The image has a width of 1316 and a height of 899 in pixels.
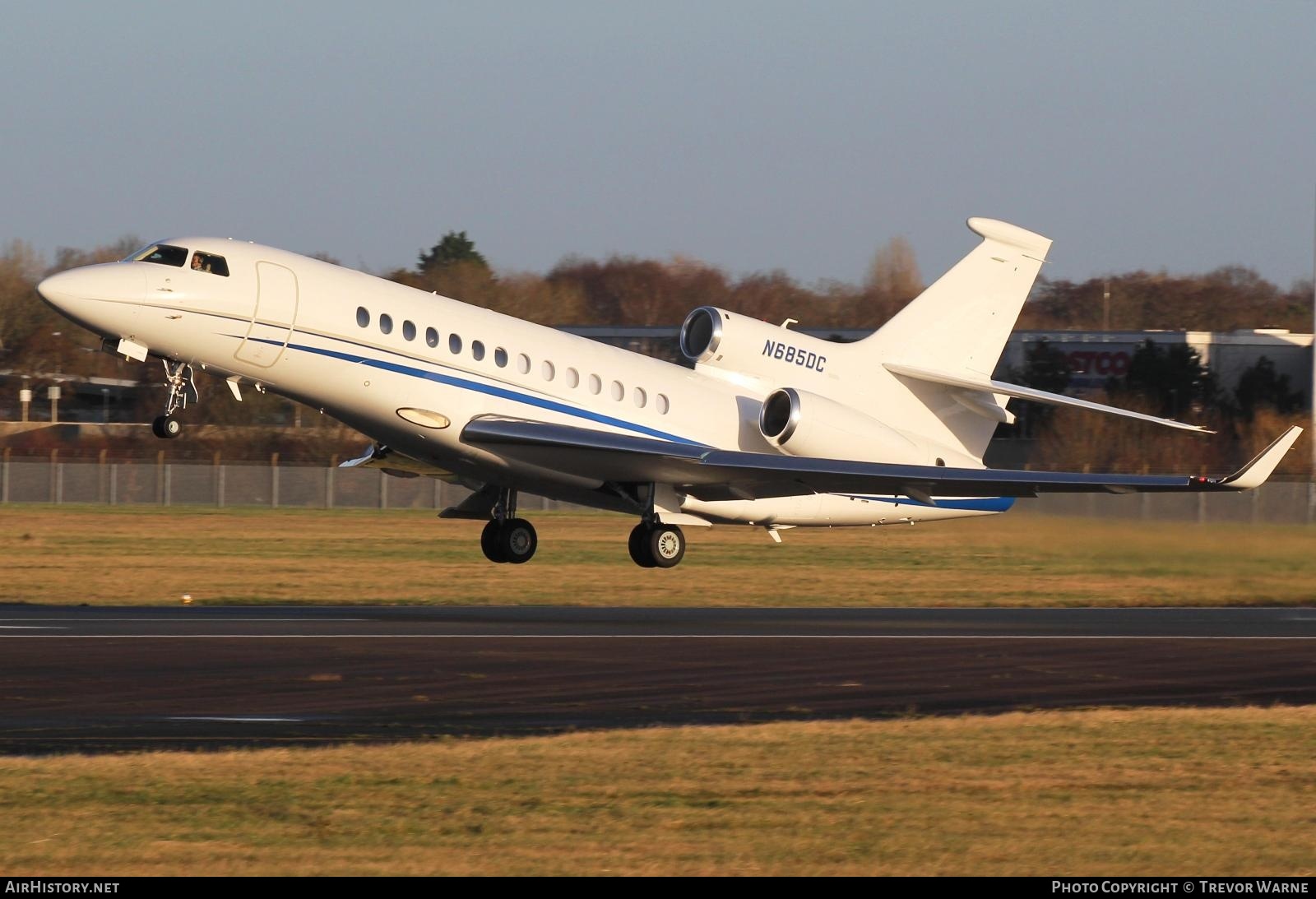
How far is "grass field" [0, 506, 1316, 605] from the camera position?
24250mm

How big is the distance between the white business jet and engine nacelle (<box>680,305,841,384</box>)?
0.03 meters

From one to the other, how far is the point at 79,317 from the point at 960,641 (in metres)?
11.2

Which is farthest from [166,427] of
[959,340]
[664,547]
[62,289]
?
[959,340]

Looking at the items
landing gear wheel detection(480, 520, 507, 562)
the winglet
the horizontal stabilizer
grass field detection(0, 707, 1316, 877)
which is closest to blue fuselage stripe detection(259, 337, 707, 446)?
landing gear wheel detection(480, 520, 507, 562)

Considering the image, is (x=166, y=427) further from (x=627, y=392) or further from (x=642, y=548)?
(x=642, y=548)

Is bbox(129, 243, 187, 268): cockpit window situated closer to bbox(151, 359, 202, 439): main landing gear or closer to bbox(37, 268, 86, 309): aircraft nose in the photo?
bbox(37, 268, 86, 309): aircraft nose

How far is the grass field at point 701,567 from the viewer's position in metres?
24.2

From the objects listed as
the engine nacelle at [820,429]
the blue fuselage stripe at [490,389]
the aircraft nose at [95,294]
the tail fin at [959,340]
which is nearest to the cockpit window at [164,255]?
the aircraft nose at [95,294]

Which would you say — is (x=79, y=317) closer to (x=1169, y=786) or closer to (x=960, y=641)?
(x=960, y=641)

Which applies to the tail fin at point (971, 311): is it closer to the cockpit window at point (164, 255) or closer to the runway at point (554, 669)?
the runway at point (554, 669)

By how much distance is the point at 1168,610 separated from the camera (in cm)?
2473

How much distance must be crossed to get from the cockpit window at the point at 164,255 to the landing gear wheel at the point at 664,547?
7571mm

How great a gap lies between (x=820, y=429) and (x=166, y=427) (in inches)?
365
